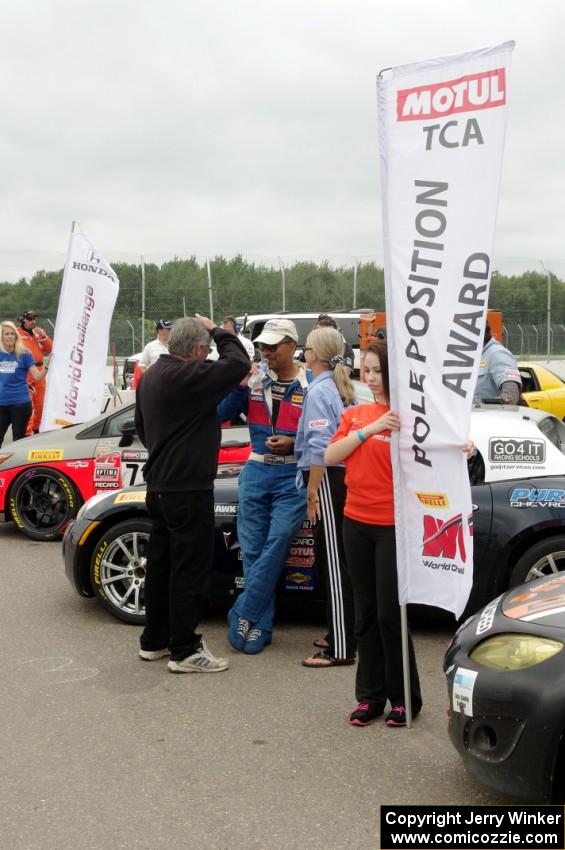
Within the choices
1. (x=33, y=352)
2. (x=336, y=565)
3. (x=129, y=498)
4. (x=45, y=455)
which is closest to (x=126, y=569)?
(x=129, y=498)

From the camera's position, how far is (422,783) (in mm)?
3906

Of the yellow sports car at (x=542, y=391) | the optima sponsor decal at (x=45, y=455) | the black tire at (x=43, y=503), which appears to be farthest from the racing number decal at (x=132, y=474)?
the yellow sports car at (x=542, y=391)

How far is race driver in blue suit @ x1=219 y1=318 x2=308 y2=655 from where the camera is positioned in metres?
5.59

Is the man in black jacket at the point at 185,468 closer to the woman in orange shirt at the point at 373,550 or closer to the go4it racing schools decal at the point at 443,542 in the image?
the woman in orange shirt at the point at 373,550

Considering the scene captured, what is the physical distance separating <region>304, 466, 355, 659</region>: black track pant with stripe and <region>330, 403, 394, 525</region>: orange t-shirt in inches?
26.5

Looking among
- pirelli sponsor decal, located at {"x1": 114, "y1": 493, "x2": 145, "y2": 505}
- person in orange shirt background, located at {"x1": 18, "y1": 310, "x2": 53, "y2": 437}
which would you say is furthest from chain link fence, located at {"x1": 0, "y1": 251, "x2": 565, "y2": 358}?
pirelli sponsor decal, located at {"x1": 114, "y1": 493, "x2": 145, "y2": 505}

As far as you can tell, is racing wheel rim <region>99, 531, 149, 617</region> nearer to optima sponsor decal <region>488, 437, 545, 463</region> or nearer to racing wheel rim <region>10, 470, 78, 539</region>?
optima sponsor decal <region>488, 437, 545, 463</region>

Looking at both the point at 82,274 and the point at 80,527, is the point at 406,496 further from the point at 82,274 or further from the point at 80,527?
the point at 82,274

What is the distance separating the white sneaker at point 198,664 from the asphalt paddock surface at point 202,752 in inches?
1.8

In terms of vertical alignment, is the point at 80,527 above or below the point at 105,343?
below

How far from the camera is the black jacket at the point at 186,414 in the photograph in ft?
17.0

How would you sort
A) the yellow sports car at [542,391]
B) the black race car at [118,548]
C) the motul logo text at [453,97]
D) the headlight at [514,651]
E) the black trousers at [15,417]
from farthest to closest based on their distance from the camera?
1. the yellow sports car at [542,391]
2. the black trousers at [15,417]
3. the black race car at [118,548]
4. the motul logo text at [453,97]
5. the headlight at [514,651]

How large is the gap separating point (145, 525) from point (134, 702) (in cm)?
153

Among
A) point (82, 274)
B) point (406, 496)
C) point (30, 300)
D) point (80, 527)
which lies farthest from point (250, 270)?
point (406, 496)
